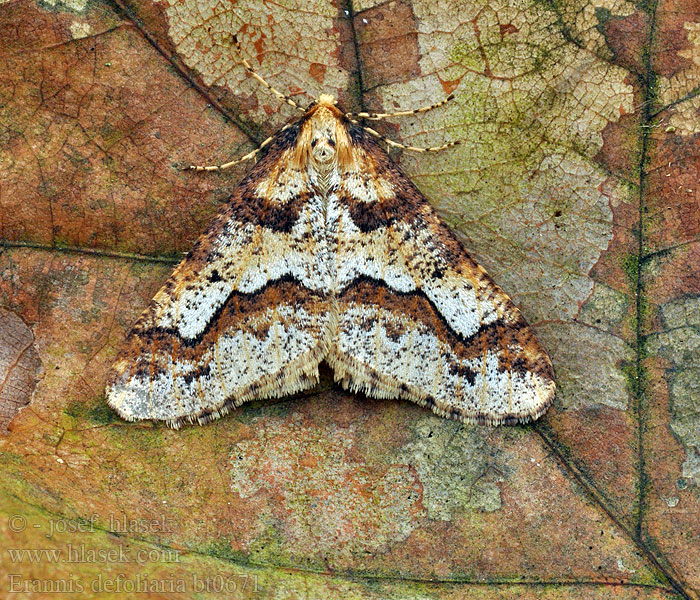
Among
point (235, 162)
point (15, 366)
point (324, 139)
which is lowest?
point (15, 366)

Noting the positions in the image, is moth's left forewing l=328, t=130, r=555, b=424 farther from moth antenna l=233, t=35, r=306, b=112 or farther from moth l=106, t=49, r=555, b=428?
moth antenna l=233, t=35, r=306, b=112

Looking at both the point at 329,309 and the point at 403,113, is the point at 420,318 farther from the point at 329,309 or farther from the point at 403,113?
the point at 403,113

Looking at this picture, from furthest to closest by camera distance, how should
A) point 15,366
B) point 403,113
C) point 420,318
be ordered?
point 403,113 < point 420,318 < point 15,366

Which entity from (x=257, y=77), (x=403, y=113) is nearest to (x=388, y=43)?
(x=403, y=113)

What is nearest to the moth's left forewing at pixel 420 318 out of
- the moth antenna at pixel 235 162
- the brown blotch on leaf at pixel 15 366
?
the moth antenna at pixel 235 162

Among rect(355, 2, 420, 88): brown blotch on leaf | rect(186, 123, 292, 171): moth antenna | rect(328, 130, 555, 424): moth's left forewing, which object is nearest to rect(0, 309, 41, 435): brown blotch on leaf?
rect(186, 123, 292, 171): moth antenna

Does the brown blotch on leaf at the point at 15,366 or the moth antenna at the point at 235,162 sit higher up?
the moth antenna at the point at 235,162

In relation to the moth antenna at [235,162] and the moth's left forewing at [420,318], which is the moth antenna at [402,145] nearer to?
the moth's left forewing at [420,318]
